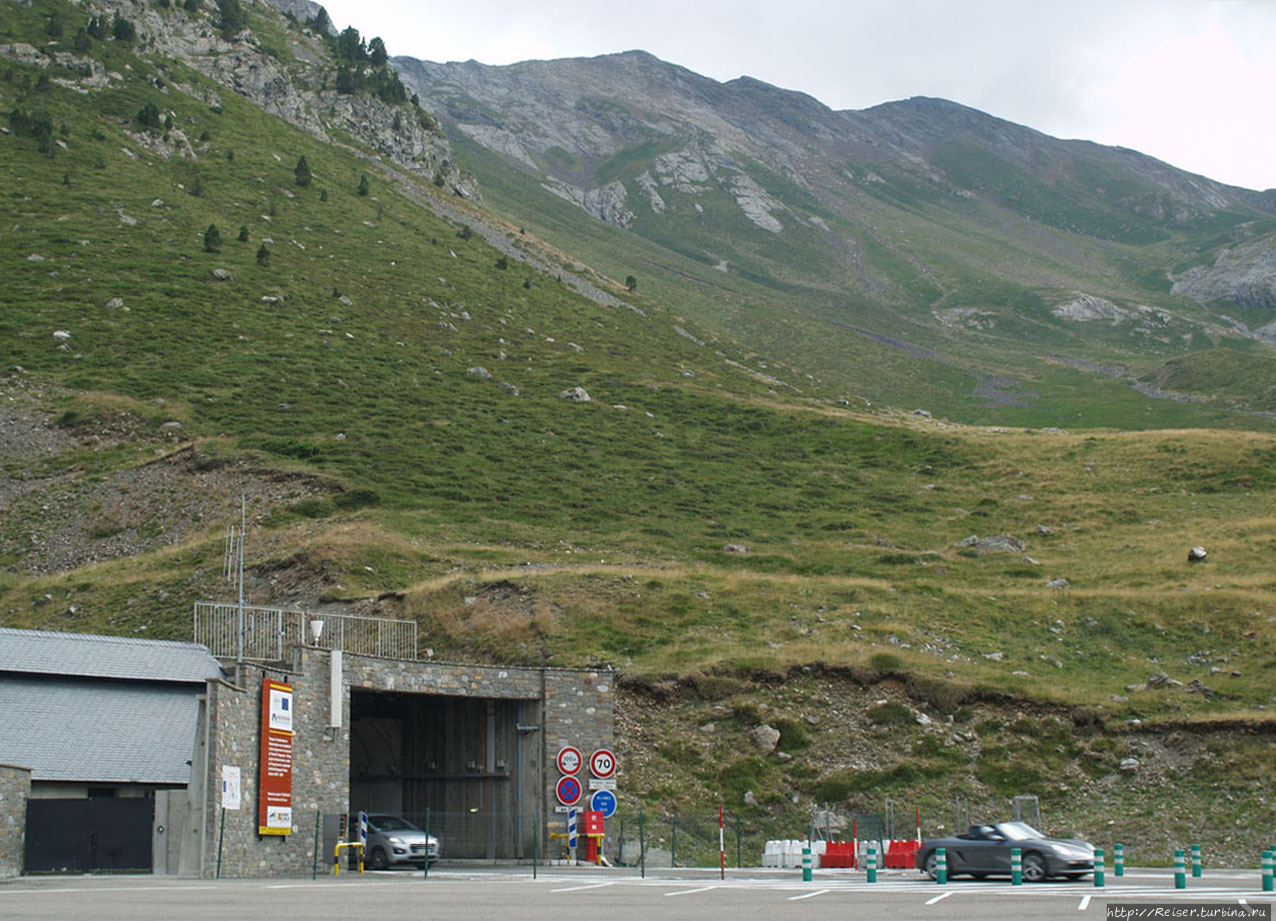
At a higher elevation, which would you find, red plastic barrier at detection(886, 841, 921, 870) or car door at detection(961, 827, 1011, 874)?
car door at detection(961, 827, 1011, 874)

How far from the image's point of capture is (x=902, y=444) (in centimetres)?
8844

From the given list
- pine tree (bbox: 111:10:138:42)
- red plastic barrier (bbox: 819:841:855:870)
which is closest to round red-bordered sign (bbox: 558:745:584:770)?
red plastic barrier (bbox: 819:841:855:870)

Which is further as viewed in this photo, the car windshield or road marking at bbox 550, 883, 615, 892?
the car windshield

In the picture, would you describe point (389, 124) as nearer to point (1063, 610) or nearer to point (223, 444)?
point (223, 444)

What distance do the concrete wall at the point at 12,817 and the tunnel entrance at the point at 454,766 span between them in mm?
8234

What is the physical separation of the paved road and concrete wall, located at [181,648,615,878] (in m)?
1.79

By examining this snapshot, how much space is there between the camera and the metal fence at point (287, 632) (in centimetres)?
4191

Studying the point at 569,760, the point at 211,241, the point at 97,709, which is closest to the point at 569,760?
the point at 569,760

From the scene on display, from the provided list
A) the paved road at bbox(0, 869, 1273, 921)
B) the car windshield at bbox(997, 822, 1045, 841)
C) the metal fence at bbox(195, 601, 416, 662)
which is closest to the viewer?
the paved road at bbox(0, 869, 1273, 921)

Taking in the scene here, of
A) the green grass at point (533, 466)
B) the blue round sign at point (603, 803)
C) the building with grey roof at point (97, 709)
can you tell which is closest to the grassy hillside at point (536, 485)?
Answer: the green grass at point (533, 466)

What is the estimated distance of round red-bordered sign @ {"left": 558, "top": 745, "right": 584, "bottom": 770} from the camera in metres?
35.2

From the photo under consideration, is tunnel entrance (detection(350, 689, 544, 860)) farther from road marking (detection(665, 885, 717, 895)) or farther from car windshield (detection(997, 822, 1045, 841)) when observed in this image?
car windshield (detection(997, 822, 1045, 841))

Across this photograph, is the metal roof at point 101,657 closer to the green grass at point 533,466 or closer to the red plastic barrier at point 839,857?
the green grass at point 533,466

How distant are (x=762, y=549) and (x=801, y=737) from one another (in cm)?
2216
